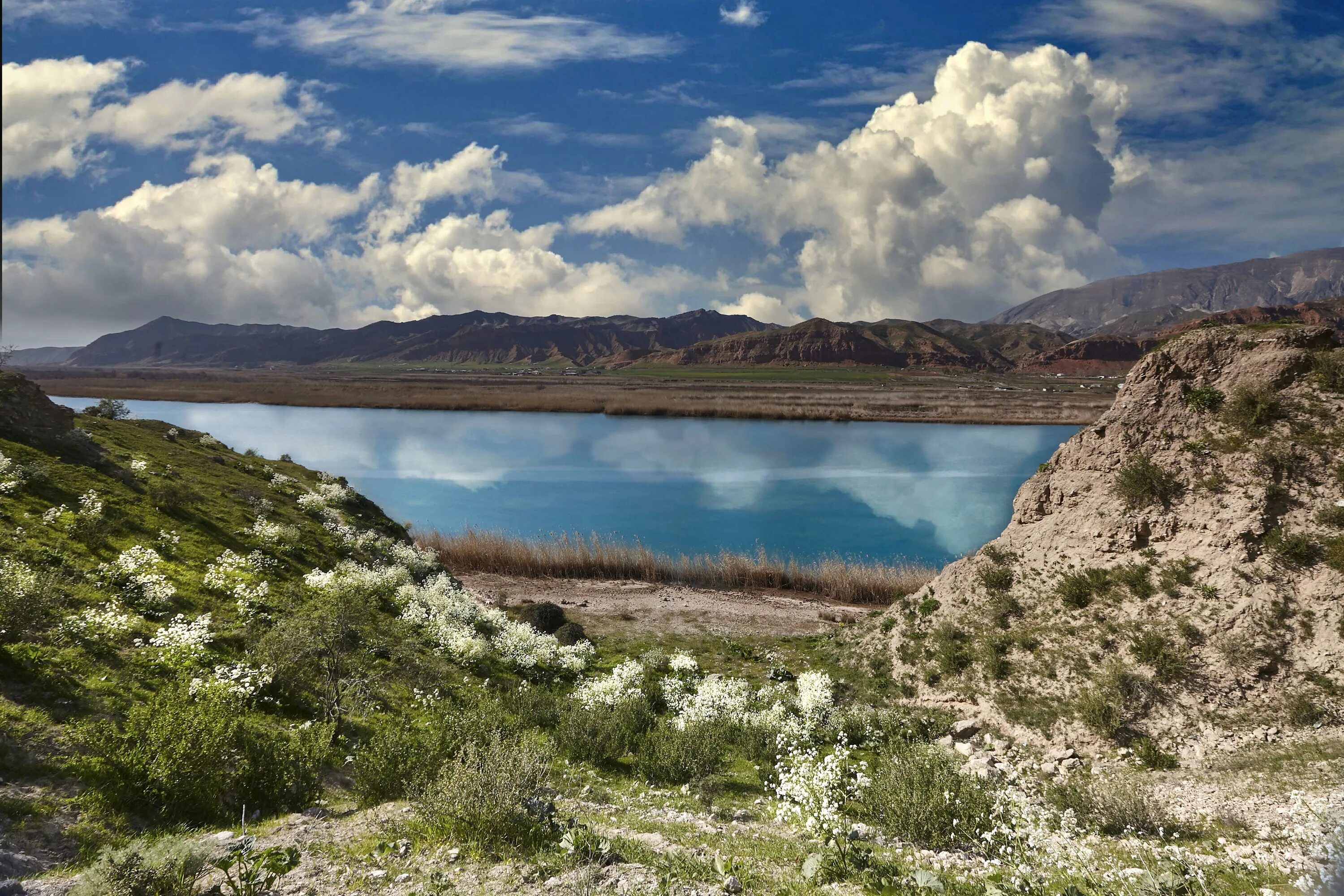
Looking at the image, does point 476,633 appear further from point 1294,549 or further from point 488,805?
point 1294,549

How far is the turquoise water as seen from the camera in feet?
168

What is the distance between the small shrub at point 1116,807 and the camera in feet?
31.3

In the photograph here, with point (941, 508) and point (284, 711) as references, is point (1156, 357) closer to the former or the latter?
point (284, 711)

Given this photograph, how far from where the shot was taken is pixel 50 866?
6859 millimetres

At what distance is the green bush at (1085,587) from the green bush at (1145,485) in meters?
1.91

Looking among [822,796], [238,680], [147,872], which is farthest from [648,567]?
[147,872]

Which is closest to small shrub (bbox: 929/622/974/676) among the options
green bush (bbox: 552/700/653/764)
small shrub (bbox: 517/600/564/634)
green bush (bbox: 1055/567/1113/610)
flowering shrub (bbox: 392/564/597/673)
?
green bush (bbox: 1055/567/1113/610)

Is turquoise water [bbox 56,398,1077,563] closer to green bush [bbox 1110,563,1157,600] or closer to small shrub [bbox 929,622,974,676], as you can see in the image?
small shrub [bbox 929,622,974,676]

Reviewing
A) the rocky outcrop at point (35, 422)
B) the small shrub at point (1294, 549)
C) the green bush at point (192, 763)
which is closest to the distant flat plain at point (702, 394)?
the small shrub at point (1294, 549)

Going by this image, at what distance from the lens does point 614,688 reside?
16.4 metres

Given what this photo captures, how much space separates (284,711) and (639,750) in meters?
6.76

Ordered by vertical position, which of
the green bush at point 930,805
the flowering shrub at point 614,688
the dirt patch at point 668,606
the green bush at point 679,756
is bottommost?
the dirt patch at point 668,606

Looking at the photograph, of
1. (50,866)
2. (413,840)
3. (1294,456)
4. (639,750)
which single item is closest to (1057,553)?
(1294,456)

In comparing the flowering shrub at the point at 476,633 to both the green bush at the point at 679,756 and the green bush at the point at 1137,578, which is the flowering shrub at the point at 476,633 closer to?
the green bush at the point at 679,756
